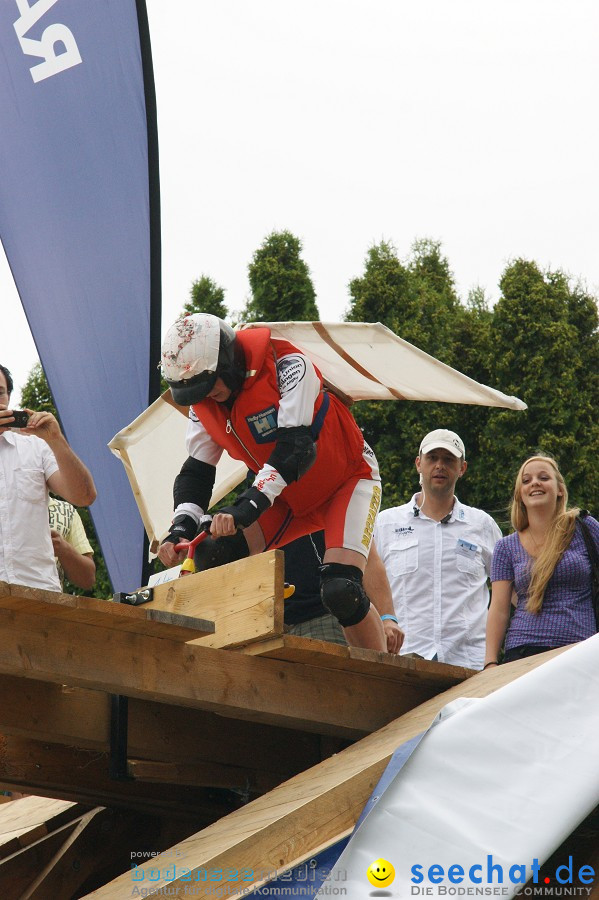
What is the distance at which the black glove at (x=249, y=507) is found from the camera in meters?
4.20

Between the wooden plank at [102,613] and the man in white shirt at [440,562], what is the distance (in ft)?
7.53

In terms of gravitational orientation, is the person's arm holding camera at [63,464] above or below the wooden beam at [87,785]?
above

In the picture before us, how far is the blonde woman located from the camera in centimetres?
458

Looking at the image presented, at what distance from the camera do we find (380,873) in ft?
9.50

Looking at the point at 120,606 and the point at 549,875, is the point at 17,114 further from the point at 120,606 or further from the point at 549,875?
the point at 549,875

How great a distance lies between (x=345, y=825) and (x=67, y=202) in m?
5.11

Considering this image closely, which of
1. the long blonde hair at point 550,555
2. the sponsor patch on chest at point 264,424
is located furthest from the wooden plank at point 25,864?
the long blonde hair at point 550,555

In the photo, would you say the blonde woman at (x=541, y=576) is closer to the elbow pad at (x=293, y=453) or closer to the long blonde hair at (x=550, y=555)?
the long blonde hair at (x=550, y=555)

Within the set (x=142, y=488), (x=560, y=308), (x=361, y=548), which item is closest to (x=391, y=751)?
(x=361, y=548)

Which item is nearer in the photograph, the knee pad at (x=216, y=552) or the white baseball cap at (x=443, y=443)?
the knee pad at (x=216, y=552)

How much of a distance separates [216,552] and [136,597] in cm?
66

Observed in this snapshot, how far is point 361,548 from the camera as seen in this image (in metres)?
4.66

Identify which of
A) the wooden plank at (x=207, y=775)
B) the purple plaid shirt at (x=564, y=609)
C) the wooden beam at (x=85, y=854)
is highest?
the purple plaid shirt at (x=564, y=609)

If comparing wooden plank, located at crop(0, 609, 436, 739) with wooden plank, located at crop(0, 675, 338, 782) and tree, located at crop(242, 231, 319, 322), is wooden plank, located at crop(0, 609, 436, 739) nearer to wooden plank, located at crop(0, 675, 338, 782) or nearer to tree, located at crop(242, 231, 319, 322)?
wooden plank, located at crop(0, 675, 338, 782)
